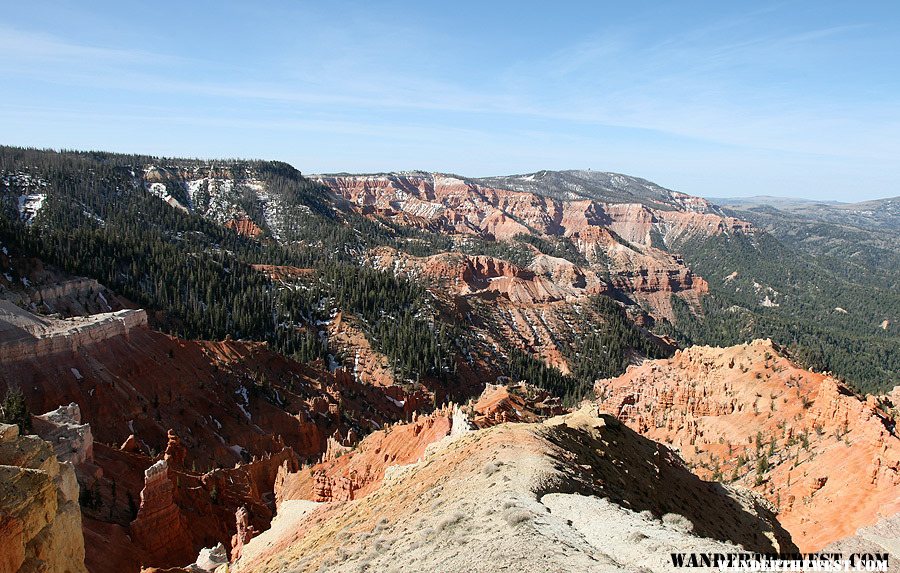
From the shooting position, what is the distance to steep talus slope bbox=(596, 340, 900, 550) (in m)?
31.1

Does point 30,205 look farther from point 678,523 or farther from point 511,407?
point 678,523

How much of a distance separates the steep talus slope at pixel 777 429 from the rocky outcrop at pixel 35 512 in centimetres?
3204

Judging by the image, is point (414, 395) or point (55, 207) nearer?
point (414, 395)

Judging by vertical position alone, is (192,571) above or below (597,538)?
below

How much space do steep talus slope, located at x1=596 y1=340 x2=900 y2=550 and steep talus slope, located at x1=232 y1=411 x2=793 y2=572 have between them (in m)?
6.81

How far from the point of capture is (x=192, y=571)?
2481 cm

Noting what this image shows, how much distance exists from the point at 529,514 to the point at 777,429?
3835 cm

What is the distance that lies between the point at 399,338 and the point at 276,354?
2418 cm

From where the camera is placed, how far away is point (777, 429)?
4453 centimetres

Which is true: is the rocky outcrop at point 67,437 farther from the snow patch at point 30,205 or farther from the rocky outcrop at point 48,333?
the snow patch at point 30,205

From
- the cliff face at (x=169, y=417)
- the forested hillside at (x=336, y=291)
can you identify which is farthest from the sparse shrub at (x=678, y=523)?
the forested hillside at (x=336, y=291)

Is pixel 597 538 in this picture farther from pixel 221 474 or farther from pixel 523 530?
pixel 221 474

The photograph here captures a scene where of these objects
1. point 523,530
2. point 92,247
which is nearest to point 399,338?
point 92,247

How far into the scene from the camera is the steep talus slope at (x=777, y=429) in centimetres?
3106
